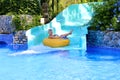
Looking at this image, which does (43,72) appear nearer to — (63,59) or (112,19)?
(63,59)

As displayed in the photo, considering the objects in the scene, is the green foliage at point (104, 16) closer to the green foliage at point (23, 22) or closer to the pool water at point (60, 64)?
the pool water at point (60, 64)

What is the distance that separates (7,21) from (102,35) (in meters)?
5.39

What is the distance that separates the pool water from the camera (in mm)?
9133

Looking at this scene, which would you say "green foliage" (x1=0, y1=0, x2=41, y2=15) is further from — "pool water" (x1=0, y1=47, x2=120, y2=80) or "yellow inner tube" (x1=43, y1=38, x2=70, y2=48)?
"yellow inner tube" (x1=43, y1=38, x2=70, y2=48)

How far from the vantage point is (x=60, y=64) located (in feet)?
35.5

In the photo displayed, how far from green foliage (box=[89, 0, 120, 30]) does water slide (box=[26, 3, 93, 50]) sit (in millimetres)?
555

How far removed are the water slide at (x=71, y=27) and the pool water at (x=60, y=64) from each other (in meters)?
0.80

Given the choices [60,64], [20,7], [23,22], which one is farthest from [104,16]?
[20,7]

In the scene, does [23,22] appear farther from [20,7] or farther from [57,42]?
[57,42]

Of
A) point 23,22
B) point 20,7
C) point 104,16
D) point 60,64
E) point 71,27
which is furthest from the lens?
point 20,7

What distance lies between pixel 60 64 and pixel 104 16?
3972 millimetres

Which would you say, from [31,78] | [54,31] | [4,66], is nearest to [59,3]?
[54,31]

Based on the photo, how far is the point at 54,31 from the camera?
51.1 ft

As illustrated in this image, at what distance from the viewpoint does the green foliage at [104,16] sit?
13.6 metres
